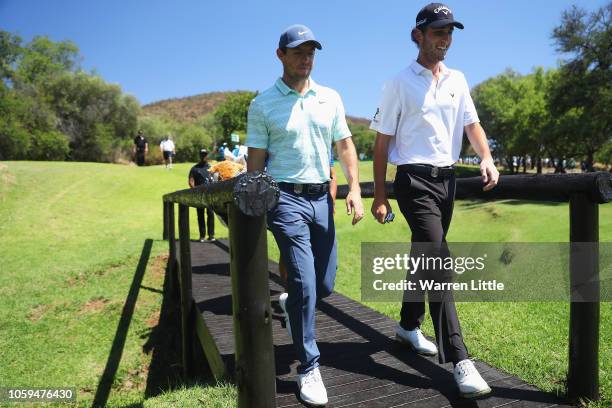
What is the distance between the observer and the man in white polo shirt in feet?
8.68

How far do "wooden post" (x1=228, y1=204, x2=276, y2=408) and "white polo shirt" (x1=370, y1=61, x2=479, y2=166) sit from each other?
1.36 metres

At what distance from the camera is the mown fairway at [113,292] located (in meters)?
4.06

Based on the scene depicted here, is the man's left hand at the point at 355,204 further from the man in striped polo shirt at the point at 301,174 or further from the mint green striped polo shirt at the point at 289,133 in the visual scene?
the mint green striped polo shirt at the point at 289,133

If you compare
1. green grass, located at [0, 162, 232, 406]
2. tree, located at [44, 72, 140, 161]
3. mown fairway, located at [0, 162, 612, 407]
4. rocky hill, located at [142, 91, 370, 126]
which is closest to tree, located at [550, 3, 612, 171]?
mown fairway, located at [0, 162, 612, 407]

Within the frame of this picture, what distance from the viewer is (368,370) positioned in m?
3.15

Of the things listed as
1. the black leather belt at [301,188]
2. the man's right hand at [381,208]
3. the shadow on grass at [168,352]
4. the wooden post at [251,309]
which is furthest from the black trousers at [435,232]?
the shadow on grass at [168,352]

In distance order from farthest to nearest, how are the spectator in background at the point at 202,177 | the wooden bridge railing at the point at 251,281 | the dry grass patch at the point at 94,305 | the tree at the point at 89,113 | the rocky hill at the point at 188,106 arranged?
the rocky hill at the point at 188,106, the tree at the point at 89,113, the spectator in background at the point at 202,177, the dry grass patch at the point at 94,305, the wooden bridge railing at the point at 251,281

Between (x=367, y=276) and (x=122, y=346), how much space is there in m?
4.04

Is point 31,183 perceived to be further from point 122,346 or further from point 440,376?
point 440,376

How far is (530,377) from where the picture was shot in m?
3.21

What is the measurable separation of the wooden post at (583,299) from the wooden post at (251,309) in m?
1.66

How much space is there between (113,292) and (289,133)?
652 cm

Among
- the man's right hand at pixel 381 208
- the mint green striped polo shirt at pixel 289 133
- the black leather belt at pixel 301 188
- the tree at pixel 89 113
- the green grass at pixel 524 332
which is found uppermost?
the tree at pixel 89 113

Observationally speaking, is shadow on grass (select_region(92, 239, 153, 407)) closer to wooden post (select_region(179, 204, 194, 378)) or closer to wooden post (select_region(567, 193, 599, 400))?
wooden post (select_region(179, 204, 194, 378))
